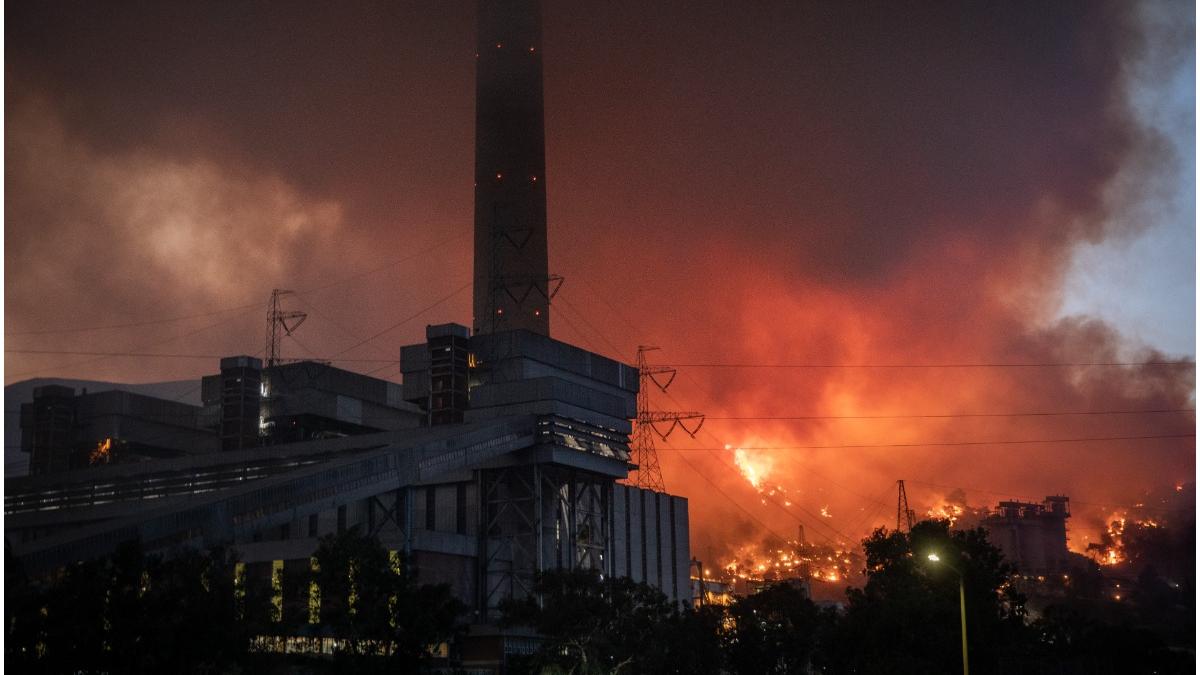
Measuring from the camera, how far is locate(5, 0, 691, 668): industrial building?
282 feet

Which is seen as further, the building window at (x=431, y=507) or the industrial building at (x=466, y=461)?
the building window at (x=431, y=507)

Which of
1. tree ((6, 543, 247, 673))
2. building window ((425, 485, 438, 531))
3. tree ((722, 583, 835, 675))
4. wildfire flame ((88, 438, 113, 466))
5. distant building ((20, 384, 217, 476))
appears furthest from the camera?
distant building ((20, 384, 217, 476))

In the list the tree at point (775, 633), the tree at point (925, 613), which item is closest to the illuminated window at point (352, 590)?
the tree at point (925, 613)

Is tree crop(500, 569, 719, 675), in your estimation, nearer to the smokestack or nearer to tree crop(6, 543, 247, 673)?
tree crop(6, 543, 247, 673)

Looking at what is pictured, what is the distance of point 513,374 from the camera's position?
119 metres

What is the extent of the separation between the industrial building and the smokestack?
0.21 metres

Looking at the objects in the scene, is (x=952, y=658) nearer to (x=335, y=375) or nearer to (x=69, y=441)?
(x=335, y=375)

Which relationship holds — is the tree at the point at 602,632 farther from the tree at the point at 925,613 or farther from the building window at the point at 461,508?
the building window at the point at 461,508

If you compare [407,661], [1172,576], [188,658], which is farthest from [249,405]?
[1172,576]

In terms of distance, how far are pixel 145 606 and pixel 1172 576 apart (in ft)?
438

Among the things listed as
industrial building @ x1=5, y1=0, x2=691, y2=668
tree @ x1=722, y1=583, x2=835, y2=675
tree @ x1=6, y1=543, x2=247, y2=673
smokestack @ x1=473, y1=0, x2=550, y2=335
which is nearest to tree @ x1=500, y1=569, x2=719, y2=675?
tree @ x1=722, y1=583, x2=835, y2=675

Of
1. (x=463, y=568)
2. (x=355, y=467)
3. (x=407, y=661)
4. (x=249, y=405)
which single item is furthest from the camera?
(x=249, y=405)

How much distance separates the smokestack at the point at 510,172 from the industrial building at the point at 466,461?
0.21 m

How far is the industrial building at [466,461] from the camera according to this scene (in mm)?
85987
